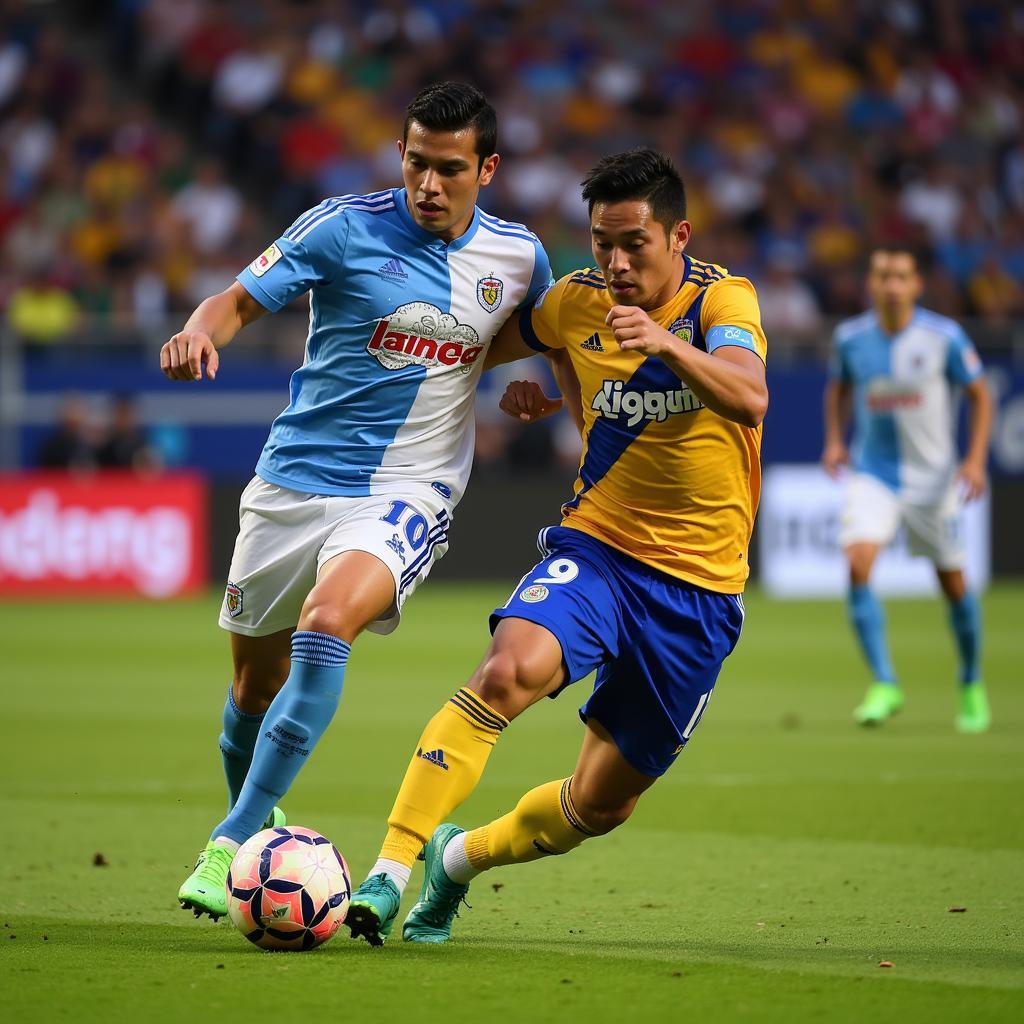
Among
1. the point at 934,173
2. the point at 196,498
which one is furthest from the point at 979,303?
the point at 196,498

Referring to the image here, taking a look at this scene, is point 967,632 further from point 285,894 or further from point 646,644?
point 285,894

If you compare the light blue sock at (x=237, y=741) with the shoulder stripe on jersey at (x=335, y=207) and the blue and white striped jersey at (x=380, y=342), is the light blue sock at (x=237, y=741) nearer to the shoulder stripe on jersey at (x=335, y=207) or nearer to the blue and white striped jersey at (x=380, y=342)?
the blue and white striped jersey at (x=380, y=342)

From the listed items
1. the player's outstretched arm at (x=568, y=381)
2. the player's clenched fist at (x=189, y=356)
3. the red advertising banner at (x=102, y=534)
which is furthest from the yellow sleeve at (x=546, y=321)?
the red advertising banner at (x=102, y=534)

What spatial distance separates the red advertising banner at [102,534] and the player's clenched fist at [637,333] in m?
14.7

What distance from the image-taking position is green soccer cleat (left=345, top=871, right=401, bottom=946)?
471 cm

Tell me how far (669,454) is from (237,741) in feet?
6.08

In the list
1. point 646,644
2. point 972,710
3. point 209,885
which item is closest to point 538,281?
point 646,644

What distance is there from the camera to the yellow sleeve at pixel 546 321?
5.62m

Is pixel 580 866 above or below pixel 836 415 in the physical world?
below

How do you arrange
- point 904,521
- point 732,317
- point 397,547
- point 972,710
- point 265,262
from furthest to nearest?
point 904,521 < point 972,710 < point 265,262 < point 397,547 < point 732,317

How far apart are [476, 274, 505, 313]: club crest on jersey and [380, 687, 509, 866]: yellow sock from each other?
1461mm

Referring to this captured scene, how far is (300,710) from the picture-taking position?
515cm

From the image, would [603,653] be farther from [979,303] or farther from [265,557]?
[979,303]

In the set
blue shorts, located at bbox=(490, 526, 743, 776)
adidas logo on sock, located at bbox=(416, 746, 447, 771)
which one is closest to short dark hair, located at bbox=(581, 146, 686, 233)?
blue shorts, located at bbox=(490, 526, 743, 776)
